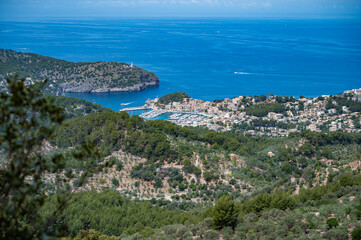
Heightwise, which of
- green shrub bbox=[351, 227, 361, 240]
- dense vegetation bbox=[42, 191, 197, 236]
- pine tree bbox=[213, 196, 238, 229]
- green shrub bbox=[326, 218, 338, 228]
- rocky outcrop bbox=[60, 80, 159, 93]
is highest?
green shrub bbox=[351, 227, 361, 240]

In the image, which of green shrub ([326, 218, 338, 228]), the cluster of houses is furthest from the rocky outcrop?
A: green shrub ([326, 218, 338, 228])

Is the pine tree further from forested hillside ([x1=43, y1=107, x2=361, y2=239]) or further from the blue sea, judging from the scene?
the blue sea

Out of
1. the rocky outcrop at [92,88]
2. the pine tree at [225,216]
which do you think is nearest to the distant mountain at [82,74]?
the rocky outcrop at [92,88]

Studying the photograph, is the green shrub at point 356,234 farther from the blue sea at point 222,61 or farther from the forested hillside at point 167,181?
the blue sea at point 222,61

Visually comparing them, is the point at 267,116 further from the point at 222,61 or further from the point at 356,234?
the point at 222,61

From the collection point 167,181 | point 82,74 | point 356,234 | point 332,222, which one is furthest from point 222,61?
point 356,234

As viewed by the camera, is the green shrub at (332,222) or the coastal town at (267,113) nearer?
the green shrub at (332,222)
